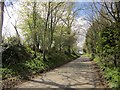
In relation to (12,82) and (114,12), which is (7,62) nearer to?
(12,82)

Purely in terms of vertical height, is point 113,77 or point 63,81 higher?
point 113,77

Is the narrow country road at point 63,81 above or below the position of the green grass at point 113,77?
below

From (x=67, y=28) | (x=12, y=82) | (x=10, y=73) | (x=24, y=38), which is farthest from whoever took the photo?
(x=67, y=28)

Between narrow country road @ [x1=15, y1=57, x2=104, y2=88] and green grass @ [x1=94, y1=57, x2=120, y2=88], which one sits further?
narrow country road @ [x1=15, y1=57, x2=104, y2=88]

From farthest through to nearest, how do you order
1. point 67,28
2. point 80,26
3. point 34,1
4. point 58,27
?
1. point 80,26
2. point 67,28
3. point 58,27
4. point 34,1

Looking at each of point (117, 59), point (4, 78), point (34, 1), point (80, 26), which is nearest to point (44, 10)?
point (34, 1)

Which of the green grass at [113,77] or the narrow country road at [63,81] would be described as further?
the narrow country road at [63,81]

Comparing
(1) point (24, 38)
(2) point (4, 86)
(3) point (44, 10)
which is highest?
(3) point (44, 10)

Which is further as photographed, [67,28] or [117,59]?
[67,28]

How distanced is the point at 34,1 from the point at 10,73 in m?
12.0

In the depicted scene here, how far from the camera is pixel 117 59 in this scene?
16.6m

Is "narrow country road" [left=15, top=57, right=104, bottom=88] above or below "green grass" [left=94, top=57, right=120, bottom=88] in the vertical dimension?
below

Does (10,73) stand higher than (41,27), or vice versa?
(41,27)

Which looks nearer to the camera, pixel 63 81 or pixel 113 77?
pixel 113 77
